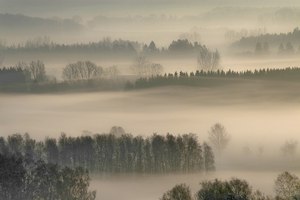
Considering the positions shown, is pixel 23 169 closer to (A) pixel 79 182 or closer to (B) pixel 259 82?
(A) pixel 79 182

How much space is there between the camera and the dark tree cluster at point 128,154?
10575cm

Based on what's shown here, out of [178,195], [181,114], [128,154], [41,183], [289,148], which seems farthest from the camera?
[181,114]

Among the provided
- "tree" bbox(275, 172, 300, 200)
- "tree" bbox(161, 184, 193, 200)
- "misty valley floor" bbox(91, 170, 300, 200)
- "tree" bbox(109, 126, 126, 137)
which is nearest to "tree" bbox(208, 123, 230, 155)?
"tree" bbox(109, 126, 126, 137)

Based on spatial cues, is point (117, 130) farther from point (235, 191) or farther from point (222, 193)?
point (222, 193)

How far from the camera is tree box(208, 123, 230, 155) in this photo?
134m

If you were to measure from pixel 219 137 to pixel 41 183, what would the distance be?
65.6 meters

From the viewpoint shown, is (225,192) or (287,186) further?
(287,186)

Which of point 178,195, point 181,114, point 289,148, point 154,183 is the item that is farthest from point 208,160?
point 181,114

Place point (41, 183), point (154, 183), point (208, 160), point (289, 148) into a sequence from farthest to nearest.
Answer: point (289, 148) < point (208, 160) < point (154, 183) < point (41, 183)

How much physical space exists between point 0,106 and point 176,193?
5187 inches

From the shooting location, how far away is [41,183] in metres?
79.4

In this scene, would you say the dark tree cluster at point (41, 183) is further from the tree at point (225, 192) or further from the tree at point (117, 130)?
the tree at point (117, 130)

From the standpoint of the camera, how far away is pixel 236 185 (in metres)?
65.6

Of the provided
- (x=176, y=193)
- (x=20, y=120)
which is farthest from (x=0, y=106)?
(x=176, y=193)
